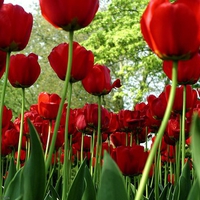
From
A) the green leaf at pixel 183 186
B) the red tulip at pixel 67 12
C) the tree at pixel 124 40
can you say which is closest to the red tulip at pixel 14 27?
the red tulip at pixel 67 12

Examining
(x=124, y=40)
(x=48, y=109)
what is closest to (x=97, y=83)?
(x=48, y=109)

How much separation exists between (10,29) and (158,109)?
1.04 m

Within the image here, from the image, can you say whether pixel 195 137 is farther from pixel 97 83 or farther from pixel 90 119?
pixel 90 119

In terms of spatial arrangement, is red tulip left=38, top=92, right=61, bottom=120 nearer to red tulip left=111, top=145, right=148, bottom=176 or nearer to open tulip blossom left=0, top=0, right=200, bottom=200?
open tulip blossom left=0, top=0, right=200, bottom=200

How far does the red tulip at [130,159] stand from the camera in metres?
1.86

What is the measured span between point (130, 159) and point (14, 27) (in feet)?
2.60

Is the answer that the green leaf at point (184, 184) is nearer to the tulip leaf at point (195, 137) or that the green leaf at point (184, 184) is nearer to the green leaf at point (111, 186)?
the green leaf at point (111, 186)

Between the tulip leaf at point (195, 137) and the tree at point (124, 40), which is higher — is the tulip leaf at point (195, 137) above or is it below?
below

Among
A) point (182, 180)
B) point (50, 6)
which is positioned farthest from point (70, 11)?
point (182, 180)

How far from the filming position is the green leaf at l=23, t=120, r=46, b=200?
980 millimetres

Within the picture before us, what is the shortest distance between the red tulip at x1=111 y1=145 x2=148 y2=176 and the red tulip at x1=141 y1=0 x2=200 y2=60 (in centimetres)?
105

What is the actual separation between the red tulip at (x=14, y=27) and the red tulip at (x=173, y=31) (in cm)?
49

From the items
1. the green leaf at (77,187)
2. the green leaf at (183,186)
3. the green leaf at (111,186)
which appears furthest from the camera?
the green leaf at (183,186)

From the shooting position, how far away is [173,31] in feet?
2.80
